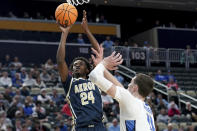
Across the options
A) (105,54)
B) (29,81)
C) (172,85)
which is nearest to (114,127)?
(29,81)

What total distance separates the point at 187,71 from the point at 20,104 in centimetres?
1270

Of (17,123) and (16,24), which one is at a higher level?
(16,24)

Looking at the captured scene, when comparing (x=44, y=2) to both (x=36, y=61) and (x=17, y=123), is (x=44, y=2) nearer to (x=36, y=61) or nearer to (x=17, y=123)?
(x=36, y=61)

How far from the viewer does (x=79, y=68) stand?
6457 millimetres

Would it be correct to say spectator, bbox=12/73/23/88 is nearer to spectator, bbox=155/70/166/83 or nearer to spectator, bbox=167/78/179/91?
spectator, bbox=167/78/179/91

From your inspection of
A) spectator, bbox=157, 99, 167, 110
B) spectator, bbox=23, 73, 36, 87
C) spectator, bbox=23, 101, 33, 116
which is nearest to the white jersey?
spectator, bbox=23, 101, 33, 116

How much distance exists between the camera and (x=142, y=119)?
15.9 ft

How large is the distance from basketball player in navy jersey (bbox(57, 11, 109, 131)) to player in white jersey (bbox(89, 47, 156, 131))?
1.34 m

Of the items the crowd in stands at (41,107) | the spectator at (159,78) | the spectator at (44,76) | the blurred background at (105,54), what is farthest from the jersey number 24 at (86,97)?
the spectator at (159,78)

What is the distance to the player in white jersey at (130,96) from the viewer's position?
465cm

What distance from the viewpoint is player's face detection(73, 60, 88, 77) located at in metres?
6.44

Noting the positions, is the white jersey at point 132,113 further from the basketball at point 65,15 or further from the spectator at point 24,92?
the spectator at point 24,92

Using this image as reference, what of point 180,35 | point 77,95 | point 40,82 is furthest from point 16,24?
point 77,95

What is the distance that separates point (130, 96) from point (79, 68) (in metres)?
1.82
